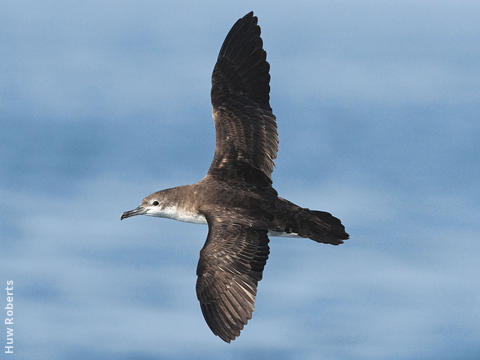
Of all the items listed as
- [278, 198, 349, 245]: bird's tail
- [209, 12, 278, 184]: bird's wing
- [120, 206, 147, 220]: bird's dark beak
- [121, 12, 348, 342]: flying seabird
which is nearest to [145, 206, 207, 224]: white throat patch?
[121, 12, 348, 342]: flying seabird

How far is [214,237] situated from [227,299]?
4.20 ft

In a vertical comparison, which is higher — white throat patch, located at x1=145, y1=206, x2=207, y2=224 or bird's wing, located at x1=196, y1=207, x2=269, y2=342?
white throat patch, located at x1=145, y1=206, x2=207, y2=224

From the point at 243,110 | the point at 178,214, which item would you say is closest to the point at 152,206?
the point at 178,214

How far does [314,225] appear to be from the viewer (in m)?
17.1

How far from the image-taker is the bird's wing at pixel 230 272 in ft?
51.3

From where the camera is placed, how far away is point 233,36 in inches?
772

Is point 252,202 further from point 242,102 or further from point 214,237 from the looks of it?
point 242,102

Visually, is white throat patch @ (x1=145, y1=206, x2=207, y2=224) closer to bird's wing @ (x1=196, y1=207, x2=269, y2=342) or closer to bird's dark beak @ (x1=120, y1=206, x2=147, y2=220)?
bird's dark beak @ (x1=120, y1=206, x2=147, y2=220)

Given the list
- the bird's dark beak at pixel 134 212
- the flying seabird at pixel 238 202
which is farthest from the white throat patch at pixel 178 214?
the bird's dark beak at pixel 134 212

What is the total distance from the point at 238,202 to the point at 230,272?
176 cm

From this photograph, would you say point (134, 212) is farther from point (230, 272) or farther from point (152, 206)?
point (230, 272)

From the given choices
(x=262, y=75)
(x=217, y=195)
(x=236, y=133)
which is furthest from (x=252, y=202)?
(x=262, y=75)

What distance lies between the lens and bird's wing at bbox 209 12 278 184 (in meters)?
18.4

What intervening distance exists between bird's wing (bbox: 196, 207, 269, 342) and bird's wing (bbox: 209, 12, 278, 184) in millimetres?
1709
